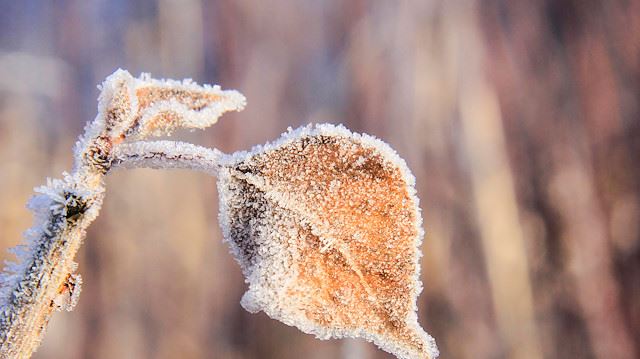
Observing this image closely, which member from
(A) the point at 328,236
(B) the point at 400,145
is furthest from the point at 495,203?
(A) the point at 328,236

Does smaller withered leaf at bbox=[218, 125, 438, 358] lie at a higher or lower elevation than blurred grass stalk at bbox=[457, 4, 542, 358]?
lower

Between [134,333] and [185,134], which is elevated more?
[185,134]

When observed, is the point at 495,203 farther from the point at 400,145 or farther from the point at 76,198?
the point at 76,198

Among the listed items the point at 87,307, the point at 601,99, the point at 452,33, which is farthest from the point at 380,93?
the point at 87,307

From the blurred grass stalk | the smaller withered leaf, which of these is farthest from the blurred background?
the smaller withered leaf

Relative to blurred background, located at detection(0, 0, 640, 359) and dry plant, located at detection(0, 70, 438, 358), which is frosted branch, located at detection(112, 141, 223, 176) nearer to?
dry plant, located at detection(0, 70, 438, 358)

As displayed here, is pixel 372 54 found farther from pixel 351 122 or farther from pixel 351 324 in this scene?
pixel 351 324

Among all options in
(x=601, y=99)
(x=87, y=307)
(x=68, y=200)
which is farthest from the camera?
(x=601, y=99)
